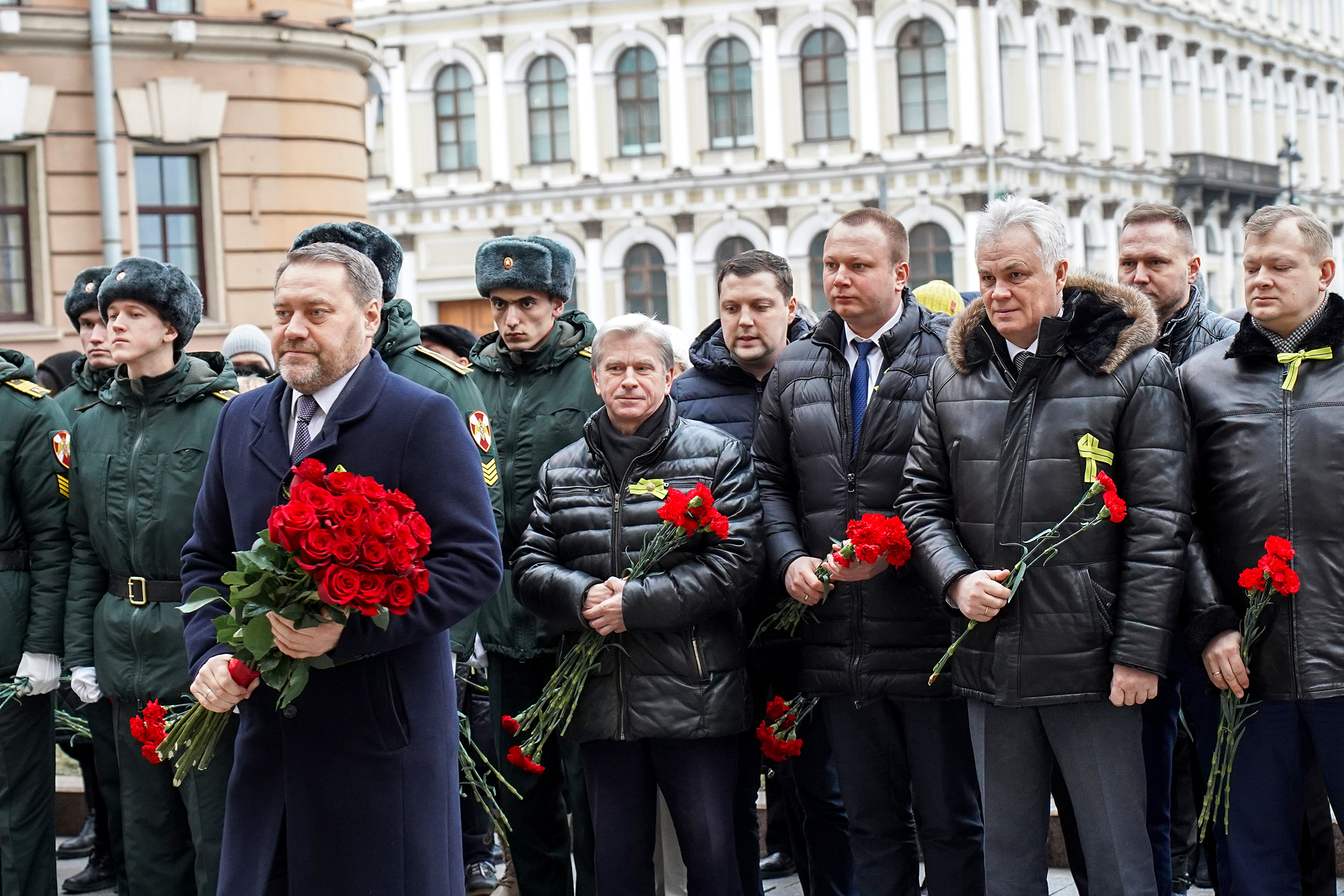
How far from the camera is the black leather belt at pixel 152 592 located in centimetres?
546

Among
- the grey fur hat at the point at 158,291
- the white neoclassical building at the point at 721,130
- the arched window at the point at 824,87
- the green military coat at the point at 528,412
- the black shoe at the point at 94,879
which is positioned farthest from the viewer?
the arched window at the point at 824,87

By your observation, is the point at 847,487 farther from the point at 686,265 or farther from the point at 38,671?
the point at 686,265

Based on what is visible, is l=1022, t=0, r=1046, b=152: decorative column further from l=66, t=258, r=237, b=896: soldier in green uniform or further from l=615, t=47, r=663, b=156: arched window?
l=66, t=258, r=237, b=896: soldier in green uniform

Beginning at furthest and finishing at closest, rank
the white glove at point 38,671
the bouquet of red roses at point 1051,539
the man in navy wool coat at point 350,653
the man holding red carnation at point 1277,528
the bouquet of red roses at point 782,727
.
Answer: the white glove at point 38,671 → the bouquet of red roses at point 782,727 → the man holding red carnation at point 1277,528 → the bouquet of red roses at point 1051,539 → the man in navy wool coat at point 350,653

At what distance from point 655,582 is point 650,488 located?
0.98 feet

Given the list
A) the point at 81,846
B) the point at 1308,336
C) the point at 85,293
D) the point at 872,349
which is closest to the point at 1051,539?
the point at 1308,336

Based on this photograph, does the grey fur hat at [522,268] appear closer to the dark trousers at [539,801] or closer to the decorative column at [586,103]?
the dark trousers at [539,801]

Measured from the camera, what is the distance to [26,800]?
5.82 m

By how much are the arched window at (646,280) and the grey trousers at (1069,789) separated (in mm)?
38380

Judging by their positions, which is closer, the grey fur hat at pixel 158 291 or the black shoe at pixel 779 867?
the grey fur hat at pixel 158 291

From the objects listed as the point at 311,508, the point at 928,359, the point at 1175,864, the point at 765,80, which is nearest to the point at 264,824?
the point at 311,508

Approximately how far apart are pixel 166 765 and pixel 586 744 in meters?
1.37

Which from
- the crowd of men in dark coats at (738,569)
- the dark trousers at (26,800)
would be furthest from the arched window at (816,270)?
the dark trousers at (26,800)

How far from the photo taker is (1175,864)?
6.04m
